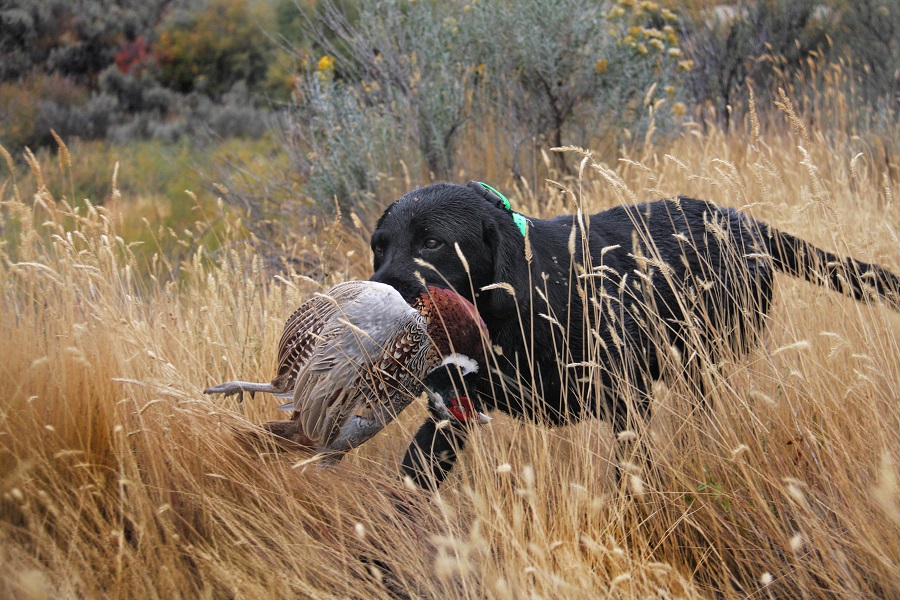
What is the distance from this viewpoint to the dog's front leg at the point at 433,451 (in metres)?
2.33

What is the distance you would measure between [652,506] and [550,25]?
4.41 meters

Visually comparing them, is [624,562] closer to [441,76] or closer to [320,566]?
[320,566]

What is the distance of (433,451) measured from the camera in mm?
2367

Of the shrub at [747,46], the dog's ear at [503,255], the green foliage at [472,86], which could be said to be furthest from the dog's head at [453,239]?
the shrub at [747,46]

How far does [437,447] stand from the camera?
2.38 m

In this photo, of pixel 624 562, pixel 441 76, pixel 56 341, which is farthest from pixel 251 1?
pixel 624 562

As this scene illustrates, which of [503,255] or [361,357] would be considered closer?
[361,357]

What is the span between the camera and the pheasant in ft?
6.26

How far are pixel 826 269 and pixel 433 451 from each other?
54.9 inches

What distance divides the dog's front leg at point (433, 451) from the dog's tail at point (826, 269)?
4.10ft

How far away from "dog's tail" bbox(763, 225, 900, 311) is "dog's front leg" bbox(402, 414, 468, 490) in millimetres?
1249

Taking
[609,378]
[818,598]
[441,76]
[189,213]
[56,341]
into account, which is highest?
[441,76]

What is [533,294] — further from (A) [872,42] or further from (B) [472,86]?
(A) [872,42]

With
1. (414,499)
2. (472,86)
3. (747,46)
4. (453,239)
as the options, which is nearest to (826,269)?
(453,239)
